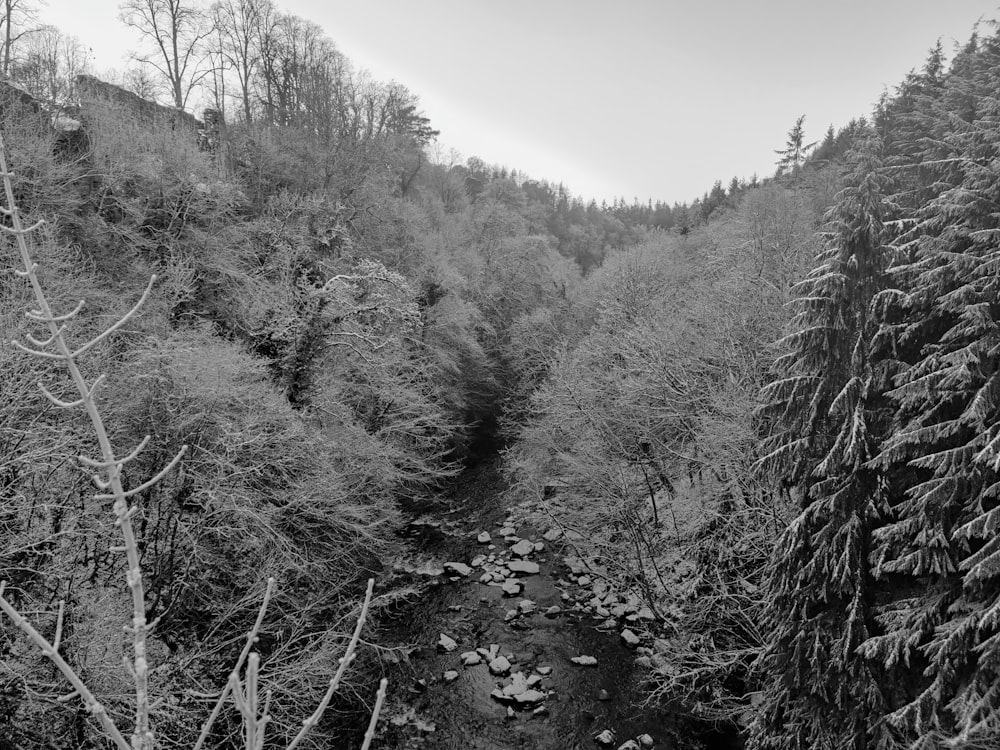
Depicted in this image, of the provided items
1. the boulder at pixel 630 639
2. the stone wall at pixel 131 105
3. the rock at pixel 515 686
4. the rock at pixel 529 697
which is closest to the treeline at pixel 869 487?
the boulder at pixel 630 639

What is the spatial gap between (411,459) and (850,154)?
14.1 meters

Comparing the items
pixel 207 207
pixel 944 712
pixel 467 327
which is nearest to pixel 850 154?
pixel 944 712

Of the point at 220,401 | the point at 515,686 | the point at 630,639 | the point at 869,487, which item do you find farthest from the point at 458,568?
the point at 869,487

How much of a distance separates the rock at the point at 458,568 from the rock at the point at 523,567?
1307 millimetres

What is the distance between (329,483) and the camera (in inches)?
459

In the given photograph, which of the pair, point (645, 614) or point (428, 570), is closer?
point (645, 614)

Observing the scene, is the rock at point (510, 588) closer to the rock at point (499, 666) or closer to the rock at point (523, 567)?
the rock at point (523, 567)

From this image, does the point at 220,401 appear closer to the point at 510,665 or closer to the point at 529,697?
the point at 510,665

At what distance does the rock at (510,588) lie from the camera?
46.5 feet

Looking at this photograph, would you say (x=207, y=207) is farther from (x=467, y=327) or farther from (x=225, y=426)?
(x=467, y=327)

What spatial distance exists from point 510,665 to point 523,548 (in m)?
5.03

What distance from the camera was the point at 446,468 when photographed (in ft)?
72.9

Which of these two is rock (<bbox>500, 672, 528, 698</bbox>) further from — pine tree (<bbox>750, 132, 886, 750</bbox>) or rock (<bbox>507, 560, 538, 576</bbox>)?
pine tree (<bbox>750, 132, 886, 750</bbox>)

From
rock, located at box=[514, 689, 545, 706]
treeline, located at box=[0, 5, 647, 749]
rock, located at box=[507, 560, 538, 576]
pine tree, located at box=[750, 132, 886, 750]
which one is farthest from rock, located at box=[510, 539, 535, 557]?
pine tree, located at box=[750, 132, 886, 750]
